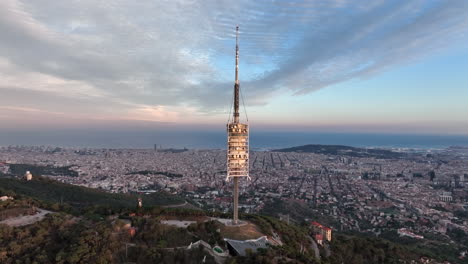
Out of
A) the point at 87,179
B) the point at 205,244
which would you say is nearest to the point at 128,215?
the point at 205,244

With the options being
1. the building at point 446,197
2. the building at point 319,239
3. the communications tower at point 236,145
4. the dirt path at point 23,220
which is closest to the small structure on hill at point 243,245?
the communications tower at point 236,145

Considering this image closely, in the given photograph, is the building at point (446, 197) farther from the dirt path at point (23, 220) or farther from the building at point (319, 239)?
the dirt path at point (23, 220)

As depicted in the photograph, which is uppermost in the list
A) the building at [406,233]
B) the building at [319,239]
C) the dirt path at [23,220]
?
the dirt path at [23,220]

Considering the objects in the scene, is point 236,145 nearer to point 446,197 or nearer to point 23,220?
point 23,220

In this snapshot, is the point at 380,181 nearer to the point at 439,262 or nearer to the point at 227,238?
the point at 439,262

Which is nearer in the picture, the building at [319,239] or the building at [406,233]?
the building at [319,239]

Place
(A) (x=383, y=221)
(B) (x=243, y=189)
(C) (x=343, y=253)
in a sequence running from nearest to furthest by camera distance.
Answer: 1. (C) (x=343, y=253)
2. (A) (x=383, y=221)
3. (B) (x=243, y=189)

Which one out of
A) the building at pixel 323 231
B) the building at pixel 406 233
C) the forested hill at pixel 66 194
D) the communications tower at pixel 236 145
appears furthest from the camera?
the forested hill at pixel 66 194

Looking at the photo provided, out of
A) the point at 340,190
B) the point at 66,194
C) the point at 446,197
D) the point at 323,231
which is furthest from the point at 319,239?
the point at 446,197
